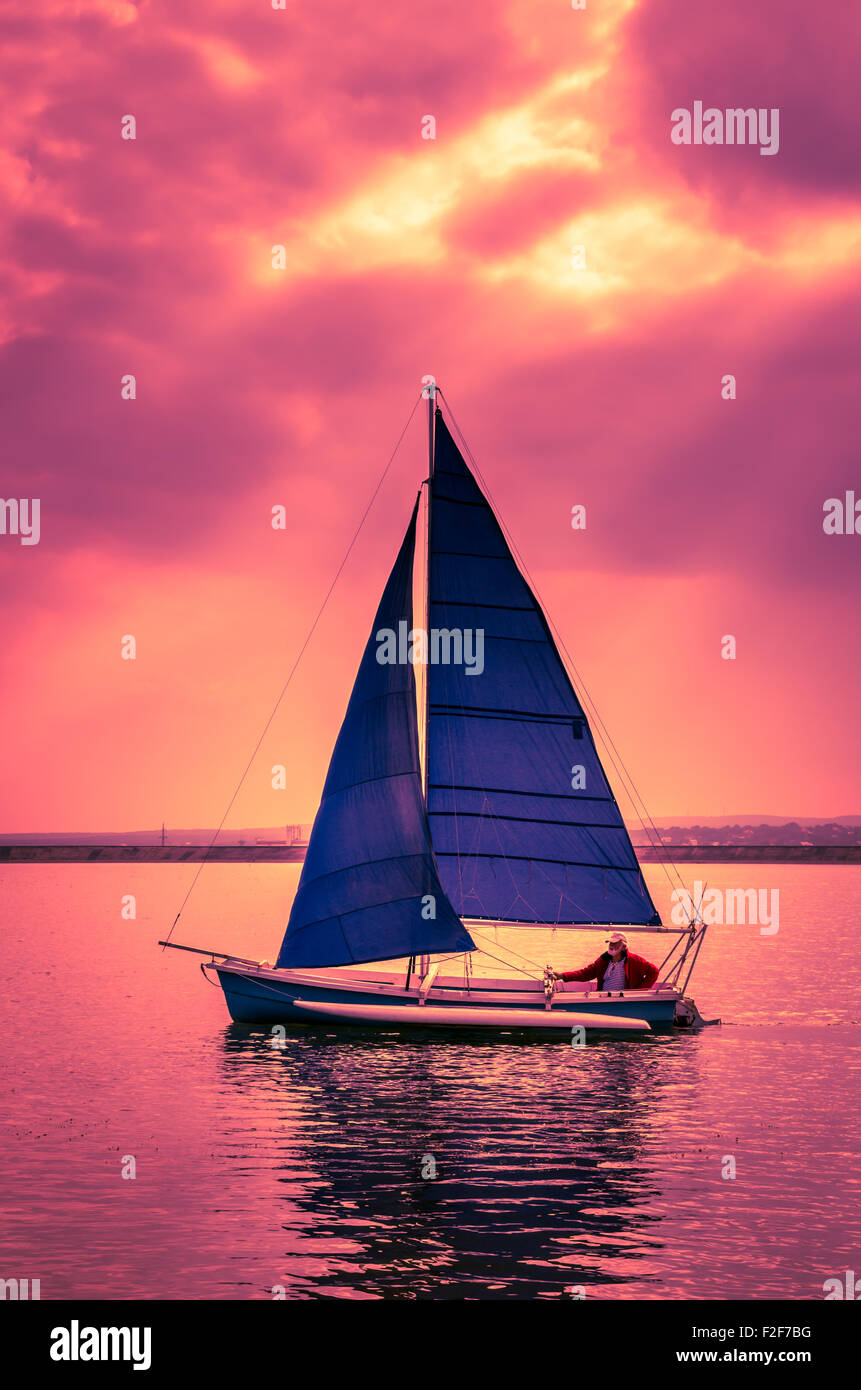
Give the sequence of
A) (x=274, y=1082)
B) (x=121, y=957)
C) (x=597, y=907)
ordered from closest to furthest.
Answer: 1. (x=274, y=1082)
2. (x=597, y=907)
3. (x=121, y=957)

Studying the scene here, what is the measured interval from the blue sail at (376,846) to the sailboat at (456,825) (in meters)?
0.04

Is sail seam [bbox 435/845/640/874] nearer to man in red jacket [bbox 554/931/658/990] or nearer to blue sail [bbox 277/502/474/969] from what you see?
blue sail [bbox 277/502/474/969]

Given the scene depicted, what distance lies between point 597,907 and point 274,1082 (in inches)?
445

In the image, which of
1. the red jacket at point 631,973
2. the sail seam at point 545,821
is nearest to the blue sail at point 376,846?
the sail seam at point 545,821

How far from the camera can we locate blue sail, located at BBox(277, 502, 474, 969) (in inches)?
1428

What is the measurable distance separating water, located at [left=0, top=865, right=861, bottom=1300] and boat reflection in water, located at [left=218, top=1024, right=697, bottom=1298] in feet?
0.23

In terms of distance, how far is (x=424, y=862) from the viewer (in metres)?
36.6

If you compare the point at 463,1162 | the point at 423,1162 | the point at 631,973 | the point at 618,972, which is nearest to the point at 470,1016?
the point at 618,972

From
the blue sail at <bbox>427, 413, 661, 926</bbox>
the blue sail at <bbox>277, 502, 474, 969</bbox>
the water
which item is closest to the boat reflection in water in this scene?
the water

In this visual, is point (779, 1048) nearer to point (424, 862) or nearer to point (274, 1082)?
point (424, 862)

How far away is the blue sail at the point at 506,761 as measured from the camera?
38625mm

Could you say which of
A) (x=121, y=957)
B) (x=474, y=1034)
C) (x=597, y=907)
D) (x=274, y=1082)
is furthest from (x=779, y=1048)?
(x=121, y=957)

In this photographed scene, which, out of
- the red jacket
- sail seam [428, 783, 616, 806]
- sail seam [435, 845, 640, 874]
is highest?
sail seam [428, 783, 616, 806]

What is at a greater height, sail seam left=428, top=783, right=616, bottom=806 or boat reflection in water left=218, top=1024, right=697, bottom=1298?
sail seam left=428, top=783, right=616, bottom=806
